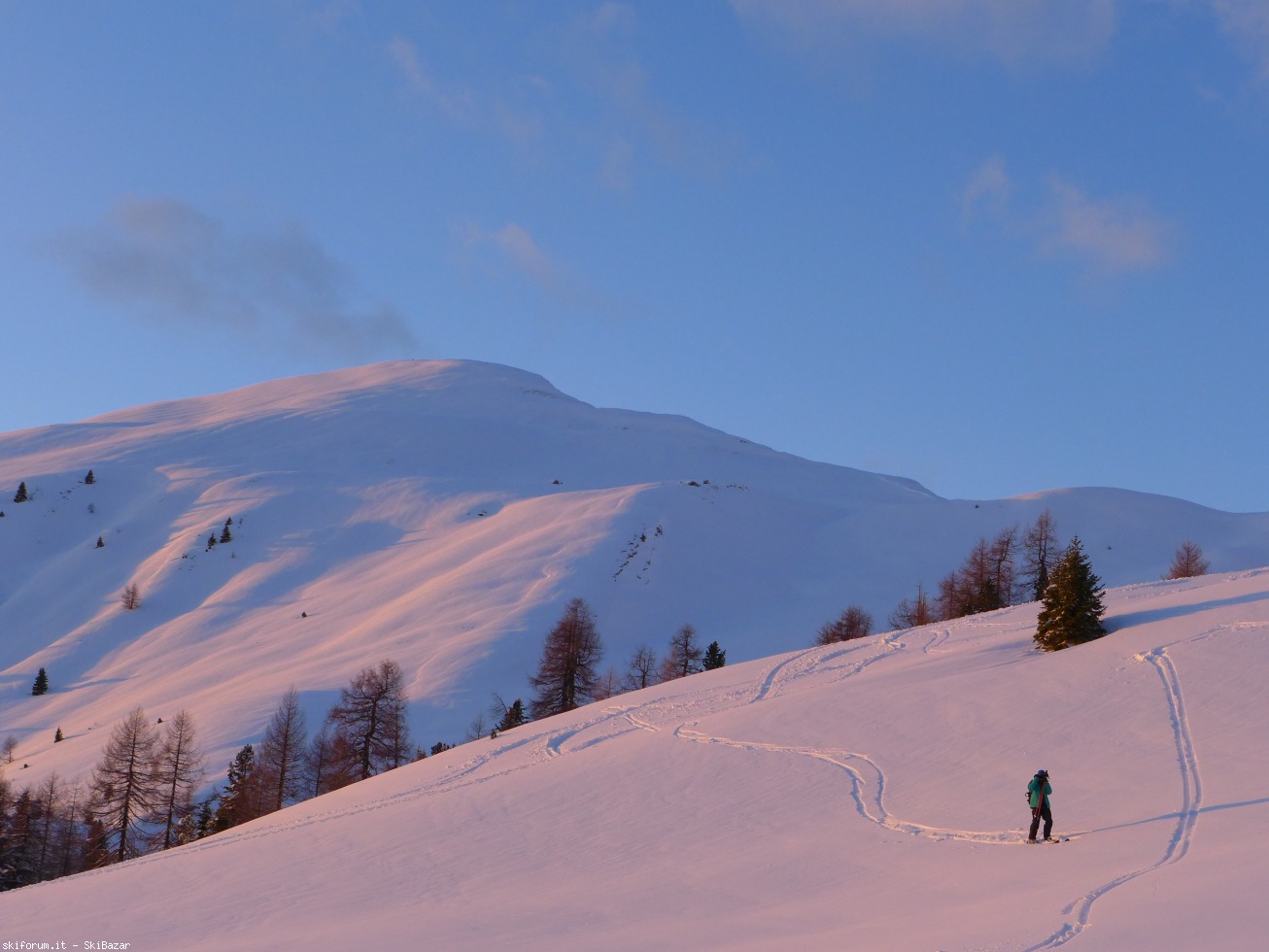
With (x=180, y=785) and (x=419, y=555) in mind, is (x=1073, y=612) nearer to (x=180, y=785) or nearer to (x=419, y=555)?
(x=180, y=785)

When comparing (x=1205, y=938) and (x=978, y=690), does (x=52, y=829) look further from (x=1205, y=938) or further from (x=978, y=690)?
(x=1205, y=938)

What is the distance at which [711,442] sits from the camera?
556ft

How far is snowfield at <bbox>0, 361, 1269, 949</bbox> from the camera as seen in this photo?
1623 cm

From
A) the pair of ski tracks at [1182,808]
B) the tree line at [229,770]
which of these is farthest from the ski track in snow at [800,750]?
the tree line at [229,770]

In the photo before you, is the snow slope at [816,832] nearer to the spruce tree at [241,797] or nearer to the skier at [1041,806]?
the skier at [1041,806]

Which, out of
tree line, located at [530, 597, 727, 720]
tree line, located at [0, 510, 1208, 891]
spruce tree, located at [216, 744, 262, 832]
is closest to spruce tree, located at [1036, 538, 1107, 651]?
tree line, located at [0, 510, 1208, 891]

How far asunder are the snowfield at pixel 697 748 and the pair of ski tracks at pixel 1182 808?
10cm

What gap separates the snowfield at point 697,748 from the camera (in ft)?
53.3

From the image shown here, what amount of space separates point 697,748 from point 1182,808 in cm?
1249

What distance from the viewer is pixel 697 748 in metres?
28.2

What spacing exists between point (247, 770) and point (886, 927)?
147 feet

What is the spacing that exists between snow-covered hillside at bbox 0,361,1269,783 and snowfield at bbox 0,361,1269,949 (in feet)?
1.64

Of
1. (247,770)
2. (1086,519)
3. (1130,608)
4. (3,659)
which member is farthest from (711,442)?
(1130,608)

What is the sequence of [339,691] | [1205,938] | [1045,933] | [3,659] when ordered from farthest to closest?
[3,659], [339,691], [1045,933], [1205,938]
